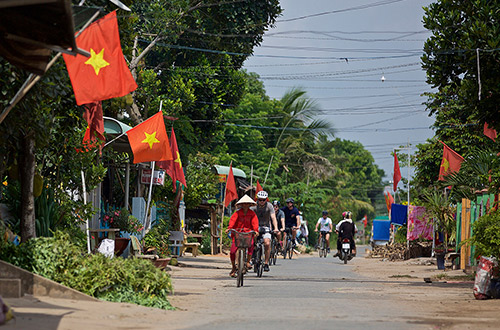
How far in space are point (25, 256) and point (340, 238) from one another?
19.0 m

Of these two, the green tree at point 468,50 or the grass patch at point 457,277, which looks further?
the grass patch at point 457,277

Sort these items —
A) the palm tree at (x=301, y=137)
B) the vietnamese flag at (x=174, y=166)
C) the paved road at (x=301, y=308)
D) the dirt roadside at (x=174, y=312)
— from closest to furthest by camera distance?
1. the dirt roadside at (x=174, y=312)
2. the paved road at (x=301, y=308)
3. the vietnamese flag at (x=174, y=166)
4. the palm tree at (x=301, y=137)

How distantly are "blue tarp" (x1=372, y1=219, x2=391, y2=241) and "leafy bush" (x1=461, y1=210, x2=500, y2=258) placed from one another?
39293 mm

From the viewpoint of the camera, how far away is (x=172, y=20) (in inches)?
1035

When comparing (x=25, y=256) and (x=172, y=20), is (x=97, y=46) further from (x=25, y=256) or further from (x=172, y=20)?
(x=172, y=20)

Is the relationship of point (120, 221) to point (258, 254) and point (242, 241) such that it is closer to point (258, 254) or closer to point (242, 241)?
point (258, 254)

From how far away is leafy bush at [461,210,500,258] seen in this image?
13.2 m

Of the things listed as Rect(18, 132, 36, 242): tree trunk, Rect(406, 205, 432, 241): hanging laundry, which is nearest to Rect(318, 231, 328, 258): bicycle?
Rect(406, 205, 432, 241): hanging laundry

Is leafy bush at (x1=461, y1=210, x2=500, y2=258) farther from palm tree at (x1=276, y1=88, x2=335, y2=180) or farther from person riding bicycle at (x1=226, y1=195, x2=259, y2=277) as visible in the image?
palm tree at (x1=276, y1=88, x2=335, y2=180)

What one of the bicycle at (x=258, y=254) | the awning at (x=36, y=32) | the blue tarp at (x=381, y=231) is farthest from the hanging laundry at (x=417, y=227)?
the awning at (x=36, y=32)

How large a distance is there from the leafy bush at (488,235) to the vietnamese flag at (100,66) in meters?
6.29

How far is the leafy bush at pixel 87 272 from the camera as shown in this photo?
10023mm

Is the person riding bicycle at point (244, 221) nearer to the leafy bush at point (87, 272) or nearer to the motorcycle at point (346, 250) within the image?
the leafy bush at point (87, 272)

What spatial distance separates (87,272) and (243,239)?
5786 millimetres
